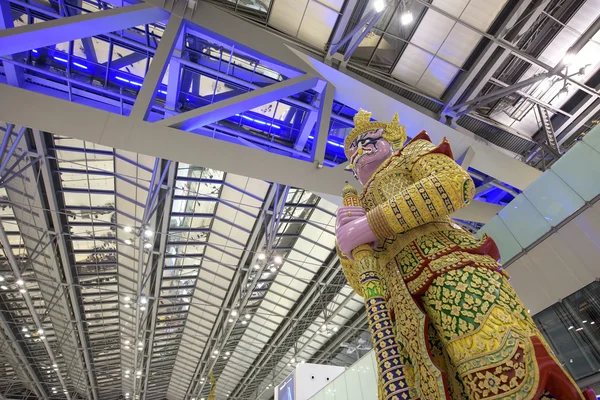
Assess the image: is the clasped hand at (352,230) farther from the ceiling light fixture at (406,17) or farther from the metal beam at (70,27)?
the ceiling light fixture at (406,17)

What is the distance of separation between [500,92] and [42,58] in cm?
1197

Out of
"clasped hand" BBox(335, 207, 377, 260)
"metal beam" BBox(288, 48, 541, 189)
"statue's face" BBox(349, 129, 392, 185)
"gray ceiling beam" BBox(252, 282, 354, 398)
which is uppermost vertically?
"gray ceiling beam" BBox(252, 282, 354, 398)

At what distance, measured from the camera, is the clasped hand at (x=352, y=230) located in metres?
2.41

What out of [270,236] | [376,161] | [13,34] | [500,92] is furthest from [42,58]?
[500,92]

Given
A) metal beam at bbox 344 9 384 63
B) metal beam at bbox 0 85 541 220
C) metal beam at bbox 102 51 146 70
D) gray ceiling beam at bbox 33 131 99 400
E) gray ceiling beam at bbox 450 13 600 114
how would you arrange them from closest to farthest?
metal beam at bbox 0 85 541 220 → metal beam at bbox 344 9 384 63 → gray ceiling beam at bbox 450 13 600 114 → metal beam at bbox 102 51 146 70 → gray ceiling beam at bbox 33 131 99 400

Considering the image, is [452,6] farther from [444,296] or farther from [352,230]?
[444,296]

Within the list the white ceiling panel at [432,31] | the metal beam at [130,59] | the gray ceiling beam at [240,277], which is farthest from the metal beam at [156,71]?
the gray ceiling beam at [240,277]

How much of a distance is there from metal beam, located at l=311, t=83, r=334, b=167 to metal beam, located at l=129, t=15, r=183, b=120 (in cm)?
271

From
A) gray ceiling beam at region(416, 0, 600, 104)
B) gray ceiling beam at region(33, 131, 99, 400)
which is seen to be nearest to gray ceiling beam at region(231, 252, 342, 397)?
gray ceiling beam at region(416, 0, 600, 104)

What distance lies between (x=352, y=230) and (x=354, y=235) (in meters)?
0.04

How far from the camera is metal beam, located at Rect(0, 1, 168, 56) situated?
482 centimetres

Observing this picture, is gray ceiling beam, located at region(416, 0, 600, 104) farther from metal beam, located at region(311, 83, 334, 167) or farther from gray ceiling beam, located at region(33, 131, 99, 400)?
gray ceiling beam, located at region(33, 131, 99, 400)

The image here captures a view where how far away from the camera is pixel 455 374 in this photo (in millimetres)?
1951

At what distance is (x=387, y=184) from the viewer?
8.70 ft
